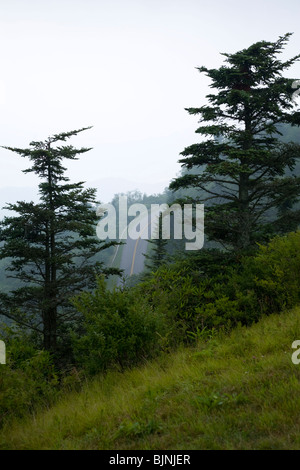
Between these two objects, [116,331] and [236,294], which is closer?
[116,331]

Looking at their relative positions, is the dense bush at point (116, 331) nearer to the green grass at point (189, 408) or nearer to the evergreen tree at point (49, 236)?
the green grass at point (189, 408)

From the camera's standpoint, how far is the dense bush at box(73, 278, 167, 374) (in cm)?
540

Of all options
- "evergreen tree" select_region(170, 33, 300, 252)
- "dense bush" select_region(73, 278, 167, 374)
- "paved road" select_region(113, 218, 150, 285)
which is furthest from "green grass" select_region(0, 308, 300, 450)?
"paved road" select_region(113, 218, 150, 285)

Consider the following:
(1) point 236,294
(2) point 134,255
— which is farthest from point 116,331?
(2) point 134,255

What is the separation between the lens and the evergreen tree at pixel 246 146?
10336 mm

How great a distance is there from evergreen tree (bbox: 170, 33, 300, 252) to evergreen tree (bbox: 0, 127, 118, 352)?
5321mm

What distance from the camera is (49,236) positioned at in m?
13.4

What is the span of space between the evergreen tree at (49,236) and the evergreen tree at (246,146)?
5321 mm

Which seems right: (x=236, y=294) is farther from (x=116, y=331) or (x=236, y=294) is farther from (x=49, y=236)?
(x=49, y=236)

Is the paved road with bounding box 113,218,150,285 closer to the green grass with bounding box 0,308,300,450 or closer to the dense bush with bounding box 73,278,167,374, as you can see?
the dense bush with bounding box 73,278,167,374

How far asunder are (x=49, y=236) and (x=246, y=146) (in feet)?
30.0

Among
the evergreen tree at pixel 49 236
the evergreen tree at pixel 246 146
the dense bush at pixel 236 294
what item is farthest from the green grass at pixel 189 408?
the evergreen tree at pixel 49 236
